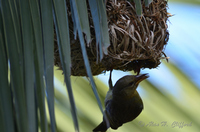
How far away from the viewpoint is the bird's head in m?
1.20

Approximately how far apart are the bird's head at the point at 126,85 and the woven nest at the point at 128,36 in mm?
152

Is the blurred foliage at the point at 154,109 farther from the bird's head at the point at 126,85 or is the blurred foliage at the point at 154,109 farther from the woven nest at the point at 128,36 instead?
the woven nest at the point at 128,36

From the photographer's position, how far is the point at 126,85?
4.01ft

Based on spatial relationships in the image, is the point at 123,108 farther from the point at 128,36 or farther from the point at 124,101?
the point at 128,36

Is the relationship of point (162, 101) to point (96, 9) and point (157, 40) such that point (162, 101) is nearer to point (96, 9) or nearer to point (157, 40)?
point (157, 40)

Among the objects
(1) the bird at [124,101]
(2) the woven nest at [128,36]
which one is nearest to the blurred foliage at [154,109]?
(1) the bird at [124,101]

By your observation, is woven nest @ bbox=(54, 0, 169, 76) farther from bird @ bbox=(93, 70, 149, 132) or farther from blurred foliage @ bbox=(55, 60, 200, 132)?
blurred foliage @ bbox=(55, 60, 200, 132)

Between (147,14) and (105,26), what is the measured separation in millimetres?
391

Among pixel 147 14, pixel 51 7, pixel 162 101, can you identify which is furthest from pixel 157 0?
pixel 162 101

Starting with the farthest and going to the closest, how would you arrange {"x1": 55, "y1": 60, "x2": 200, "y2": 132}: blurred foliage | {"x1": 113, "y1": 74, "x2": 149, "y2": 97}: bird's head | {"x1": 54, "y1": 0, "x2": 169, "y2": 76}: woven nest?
{"x1": 55, "y1": 60, "x2": 200, "y2": 132}: blurred foliage < {"x1": 113, "y1": 74, "x2": 149, "y2": 97}: bird's head < {"x1": 54, "y1": 0, "x2": 169, "y2": 76}: woven nest

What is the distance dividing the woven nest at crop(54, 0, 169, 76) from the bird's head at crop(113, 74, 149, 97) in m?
0.15

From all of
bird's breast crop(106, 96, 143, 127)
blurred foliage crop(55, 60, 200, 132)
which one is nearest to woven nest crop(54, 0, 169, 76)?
bird's breast crop(106, 96, 143, 127)

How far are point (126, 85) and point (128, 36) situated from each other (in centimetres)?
31

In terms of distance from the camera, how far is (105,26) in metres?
0.74
